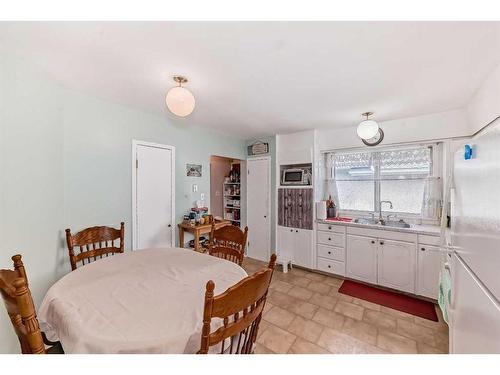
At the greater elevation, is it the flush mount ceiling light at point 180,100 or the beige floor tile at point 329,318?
the flush mount ceiling light at point 180,100

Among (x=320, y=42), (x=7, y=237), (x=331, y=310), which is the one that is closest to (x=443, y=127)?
(x=320, y=42)

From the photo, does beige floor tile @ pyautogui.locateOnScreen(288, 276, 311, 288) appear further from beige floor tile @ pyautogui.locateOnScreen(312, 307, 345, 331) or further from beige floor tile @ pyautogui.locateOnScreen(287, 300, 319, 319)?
beige floor tile @ pyautogui.locateOnScreen(312, 307, 345, 331)

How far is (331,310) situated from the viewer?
2.19m

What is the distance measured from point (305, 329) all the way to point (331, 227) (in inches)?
59.5

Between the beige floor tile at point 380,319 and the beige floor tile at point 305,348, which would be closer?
the beige floor tile at point 305,348

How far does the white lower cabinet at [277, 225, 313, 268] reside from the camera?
3219 millimetres

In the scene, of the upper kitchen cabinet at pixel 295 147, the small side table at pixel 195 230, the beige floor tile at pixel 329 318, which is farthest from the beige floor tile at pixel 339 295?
the upper kitchen cabinet at pixel 295 147

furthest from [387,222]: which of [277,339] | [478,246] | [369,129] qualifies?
[478,246]

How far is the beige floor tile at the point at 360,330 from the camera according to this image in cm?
178

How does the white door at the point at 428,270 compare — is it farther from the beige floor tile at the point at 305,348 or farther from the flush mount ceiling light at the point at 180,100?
the flush mount ceiling light at the point at 180,100

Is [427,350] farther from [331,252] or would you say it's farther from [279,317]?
[331,252]

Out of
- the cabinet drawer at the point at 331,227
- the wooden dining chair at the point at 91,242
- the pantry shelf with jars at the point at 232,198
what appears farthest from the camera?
the pantry shelf with jars at the point at 232,198

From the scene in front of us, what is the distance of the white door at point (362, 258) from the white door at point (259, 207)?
4.37ft

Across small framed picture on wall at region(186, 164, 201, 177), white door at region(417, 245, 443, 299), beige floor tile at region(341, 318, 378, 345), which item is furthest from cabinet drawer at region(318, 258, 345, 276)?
small framed picture on wall at region(186, 164, 201, 177)
